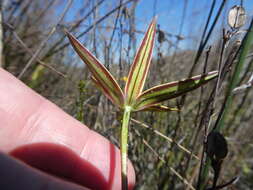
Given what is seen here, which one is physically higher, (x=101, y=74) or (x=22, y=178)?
(x=101, y=74)

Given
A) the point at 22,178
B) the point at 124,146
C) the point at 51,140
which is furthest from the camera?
the point at 51,140

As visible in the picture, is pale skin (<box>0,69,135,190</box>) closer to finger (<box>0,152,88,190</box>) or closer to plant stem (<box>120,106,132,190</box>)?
finger (<box>0,152,88,190</box>)

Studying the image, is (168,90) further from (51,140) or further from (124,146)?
(51,140)

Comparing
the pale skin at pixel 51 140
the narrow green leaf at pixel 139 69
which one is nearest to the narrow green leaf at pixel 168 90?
the narrow green leaf at pixel 139 69

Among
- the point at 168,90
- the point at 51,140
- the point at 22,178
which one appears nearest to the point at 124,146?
the point at 168,90

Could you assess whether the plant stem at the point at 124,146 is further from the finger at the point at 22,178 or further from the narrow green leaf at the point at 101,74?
the finger at the point at 22,178

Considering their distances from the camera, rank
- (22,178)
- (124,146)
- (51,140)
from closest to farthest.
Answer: (124,146) < (22,178) < (51,140)

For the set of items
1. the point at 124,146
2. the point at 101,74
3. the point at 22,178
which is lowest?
the point at 22,178

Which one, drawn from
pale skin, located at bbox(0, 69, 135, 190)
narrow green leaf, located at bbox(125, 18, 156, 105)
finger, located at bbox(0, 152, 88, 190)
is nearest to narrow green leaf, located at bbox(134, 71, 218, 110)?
narrow green leaf, located at bbox(125, 18, 156, 105)
